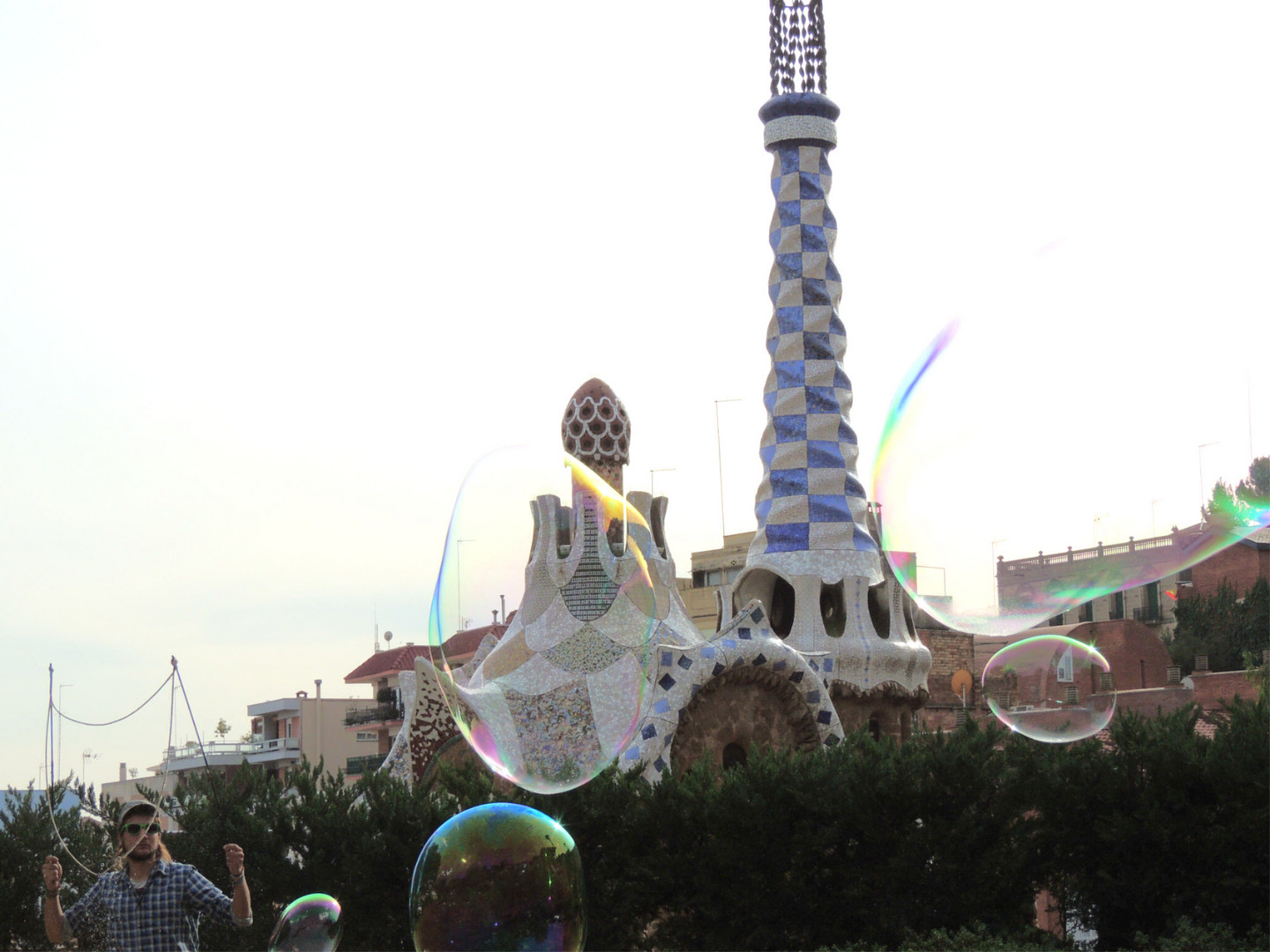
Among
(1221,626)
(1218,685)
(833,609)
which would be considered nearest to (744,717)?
(833,609)

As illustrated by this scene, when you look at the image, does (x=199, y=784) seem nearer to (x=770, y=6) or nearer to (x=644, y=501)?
(x=644, y=501)

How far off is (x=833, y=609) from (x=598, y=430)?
13.9 ft

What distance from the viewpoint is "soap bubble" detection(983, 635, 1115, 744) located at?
13.0 meters

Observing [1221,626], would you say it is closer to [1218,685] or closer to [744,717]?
[1218,685]

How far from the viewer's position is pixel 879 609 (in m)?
22.1

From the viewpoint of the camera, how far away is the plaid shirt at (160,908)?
22.7 ft

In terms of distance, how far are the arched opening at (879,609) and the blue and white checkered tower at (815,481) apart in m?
0.02

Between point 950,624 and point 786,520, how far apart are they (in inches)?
416

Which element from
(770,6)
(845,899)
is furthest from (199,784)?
(770,6)

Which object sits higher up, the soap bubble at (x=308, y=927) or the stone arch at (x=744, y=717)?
the stone arch at (x=744, y=717)

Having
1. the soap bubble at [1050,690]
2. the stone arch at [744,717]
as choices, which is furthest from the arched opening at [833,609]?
the soap bubble at [1050,690]

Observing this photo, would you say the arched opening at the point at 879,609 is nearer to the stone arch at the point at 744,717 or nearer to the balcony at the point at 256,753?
the stone arch at the point at 744,717

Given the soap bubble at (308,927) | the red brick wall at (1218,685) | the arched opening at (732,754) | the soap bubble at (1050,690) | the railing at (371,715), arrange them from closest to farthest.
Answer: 1. the soap bubble at (308,927)
2. the soap bubble at (1050,690)
3. the arched opening at (732,754)
4. the red brick wall at (1218,685)
5. the railing at (371,715)

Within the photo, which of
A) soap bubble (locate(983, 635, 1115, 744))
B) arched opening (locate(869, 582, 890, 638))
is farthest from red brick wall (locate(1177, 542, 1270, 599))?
soap bubble (locate(983, 635, 1115, 744))
